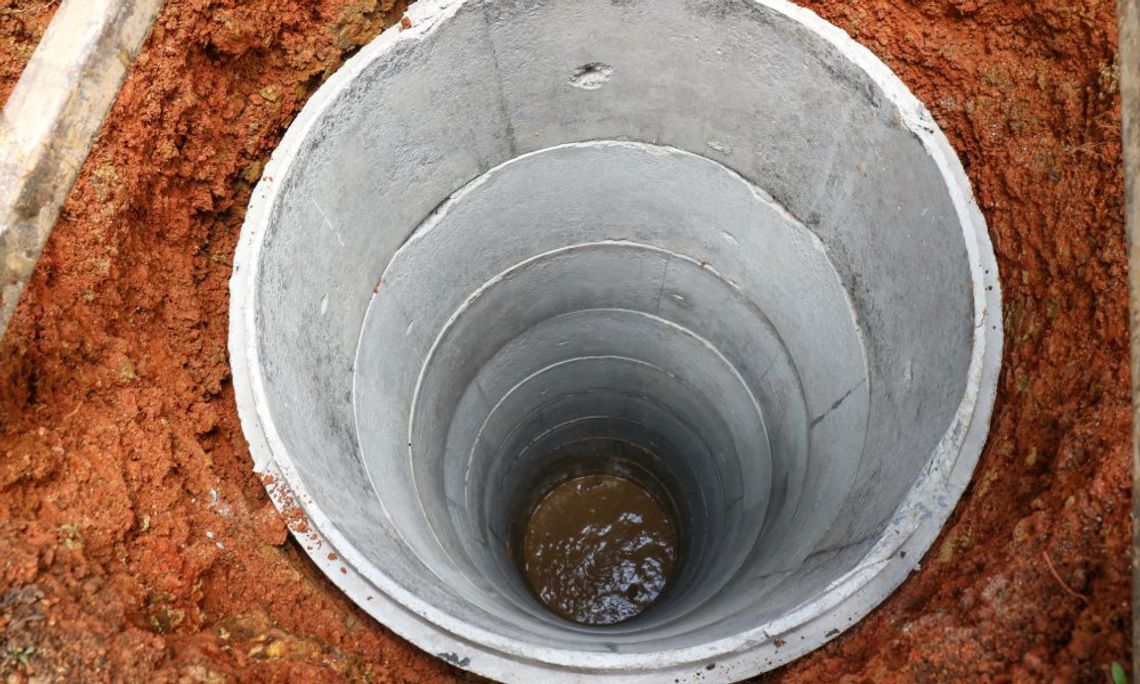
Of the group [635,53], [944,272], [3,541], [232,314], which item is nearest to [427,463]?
[232,314]

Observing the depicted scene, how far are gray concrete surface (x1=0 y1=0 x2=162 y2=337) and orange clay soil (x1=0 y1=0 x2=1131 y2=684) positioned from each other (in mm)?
333

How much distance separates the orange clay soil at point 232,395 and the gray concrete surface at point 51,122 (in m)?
0.33

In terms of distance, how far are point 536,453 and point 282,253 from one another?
3.63 metres

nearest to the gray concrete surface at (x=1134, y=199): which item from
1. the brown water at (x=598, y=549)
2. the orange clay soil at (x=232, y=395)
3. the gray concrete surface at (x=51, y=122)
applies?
the orange clay soil at (x=232, y=395)

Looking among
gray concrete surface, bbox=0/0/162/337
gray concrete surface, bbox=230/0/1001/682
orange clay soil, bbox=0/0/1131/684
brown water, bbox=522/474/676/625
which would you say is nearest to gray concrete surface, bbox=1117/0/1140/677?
orange clay soil, bbox=0/0/1131/684

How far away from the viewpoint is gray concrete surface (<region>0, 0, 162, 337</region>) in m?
2.20

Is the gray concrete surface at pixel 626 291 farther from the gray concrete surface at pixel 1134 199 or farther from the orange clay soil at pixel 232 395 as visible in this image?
the gray concrete surface at pixel 1134 199

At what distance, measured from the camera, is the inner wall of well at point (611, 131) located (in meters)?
3.04

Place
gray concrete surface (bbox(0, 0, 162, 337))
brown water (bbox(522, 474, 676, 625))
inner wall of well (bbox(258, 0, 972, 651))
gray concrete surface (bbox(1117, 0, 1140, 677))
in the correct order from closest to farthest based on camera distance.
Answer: gray concrete surface (bbox(1117, 0, 1140, 677)) → gray concrete surface (bbox(0, 0, 162, 337)) → inner wall of well (bbox(258, 0, 972, 651)) → brown water (bbox(522, 474, 676, 625))

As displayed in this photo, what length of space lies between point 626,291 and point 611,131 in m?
1.29

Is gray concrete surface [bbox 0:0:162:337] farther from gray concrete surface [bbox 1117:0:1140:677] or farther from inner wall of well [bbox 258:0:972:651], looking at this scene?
gray concrete surface [bbox 1117:0:1140:677]

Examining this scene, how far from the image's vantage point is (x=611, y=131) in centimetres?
407

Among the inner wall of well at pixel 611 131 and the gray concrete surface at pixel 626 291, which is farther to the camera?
the inner wall of well at pixel 611 131

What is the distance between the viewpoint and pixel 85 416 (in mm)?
2662
